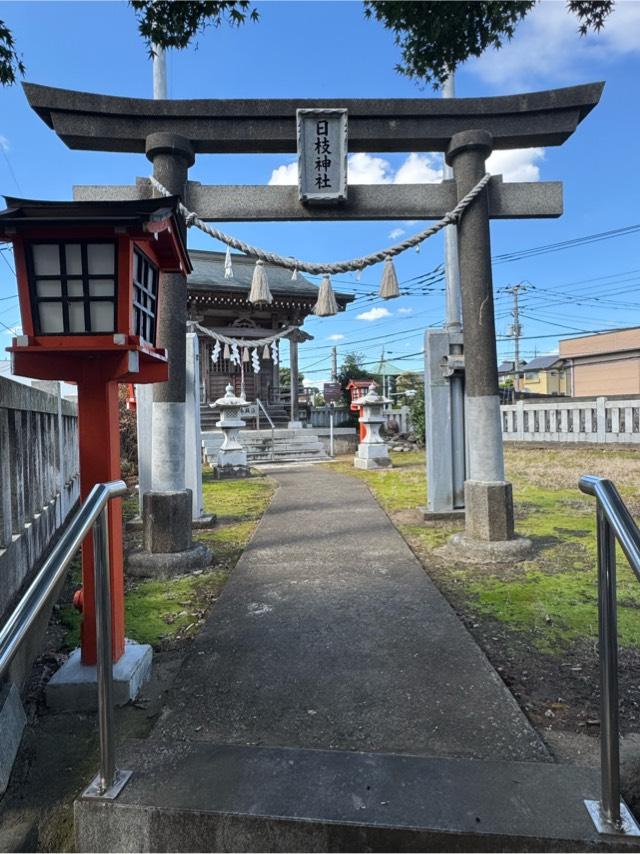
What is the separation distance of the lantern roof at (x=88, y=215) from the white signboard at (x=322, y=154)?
278 cm

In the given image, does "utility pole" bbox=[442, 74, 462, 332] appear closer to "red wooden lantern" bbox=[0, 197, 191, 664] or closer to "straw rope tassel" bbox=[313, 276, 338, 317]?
"straw rope tassel" bbox=[313, 276, 338, 317]

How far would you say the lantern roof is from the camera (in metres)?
2.33

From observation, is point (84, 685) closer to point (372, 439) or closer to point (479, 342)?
point (479, 342)

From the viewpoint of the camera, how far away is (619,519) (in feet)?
4.98

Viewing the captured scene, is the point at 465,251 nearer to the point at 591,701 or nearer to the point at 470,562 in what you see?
the point at 470,562

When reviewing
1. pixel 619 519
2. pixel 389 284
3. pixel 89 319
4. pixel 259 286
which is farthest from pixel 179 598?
pixel 389 284

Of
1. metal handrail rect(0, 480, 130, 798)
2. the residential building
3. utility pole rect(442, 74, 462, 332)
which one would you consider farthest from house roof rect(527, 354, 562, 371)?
metal handrail rect(0, 480, 130, 798)

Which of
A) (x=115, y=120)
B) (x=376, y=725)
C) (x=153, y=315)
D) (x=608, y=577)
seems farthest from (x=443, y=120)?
(x=376, y=725)

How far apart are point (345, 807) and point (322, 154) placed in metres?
5.00

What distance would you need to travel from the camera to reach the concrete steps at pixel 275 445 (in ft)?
50.0

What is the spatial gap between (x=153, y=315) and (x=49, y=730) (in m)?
2.15

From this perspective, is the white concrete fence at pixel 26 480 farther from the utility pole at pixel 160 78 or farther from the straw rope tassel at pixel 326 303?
the utility pole at pixel 160 78

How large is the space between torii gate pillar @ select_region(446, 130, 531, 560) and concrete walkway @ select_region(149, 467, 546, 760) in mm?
1056

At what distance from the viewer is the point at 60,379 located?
2561 millimetres
